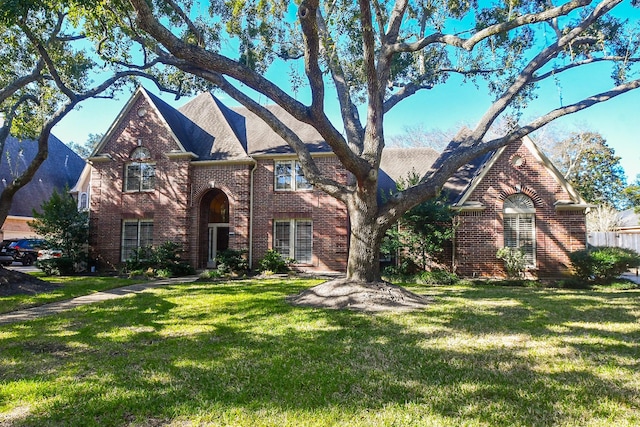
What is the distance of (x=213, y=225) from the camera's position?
17.8m

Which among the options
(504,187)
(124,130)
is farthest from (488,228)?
(124,130)

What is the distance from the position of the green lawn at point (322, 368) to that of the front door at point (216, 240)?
10225mm

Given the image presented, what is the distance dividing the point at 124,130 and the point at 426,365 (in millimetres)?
17515

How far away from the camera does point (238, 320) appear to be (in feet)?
21.6

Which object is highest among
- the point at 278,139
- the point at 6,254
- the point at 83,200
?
the point at 278,139

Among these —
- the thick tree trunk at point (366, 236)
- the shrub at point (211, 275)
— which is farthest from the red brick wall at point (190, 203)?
the thick tree trunk at point (366, 236)

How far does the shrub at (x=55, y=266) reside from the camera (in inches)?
610

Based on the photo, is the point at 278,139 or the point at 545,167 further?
the point at 278,139

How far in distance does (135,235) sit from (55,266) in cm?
325

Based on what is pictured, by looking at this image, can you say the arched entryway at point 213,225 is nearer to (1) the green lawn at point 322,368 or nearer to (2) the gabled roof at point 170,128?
(2) the gabled roof at point 170,128

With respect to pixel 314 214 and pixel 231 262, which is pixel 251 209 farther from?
pixel 314 214

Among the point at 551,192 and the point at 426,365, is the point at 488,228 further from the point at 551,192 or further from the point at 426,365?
the point at 426,365

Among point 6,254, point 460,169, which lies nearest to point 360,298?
point 460,169

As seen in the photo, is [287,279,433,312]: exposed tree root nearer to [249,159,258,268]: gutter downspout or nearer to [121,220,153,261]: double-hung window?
[249,159,258,268]: gutter downspout
